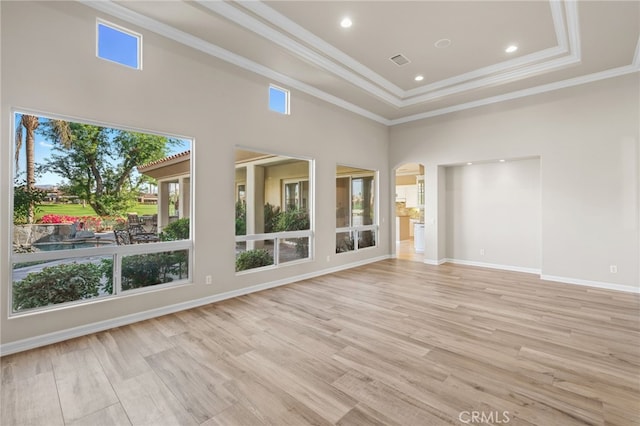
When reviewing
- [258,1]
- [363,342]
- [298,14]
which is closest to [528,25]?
[298,14]

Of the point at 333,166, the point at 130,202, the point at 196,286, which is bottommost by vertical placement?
the point at 196,286

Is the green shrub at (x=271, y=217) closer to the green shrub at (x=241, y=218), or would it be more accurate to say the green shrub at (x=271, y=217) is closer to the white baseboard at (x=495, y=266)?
the green shrub at (x=241, y=218)

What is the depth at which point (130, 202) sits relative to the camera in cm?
357

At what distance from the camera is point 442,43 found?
14.2ft

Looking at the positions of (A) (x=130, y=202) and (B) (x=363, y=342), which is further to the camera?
(A) (x=130, y=202)

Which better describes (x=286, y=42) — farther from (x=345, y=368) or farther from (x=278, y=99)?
(x=345, y=368)

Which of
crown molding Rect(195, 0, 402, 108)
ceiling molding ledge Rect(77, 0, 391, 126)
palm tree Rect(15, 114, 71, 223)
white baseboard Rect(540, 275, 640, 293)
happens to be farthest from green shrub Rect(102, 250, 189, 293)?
white baseboard Rect(540, 275, 640, 293)

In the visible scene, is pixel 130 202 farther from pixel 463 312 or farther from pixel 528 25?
pixel 528 25

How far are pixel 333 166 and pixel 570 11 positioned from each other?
4.16 m

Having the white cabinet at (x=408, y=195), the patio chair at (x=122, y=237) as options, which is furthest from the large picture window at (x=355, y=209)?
the white cabinet at (x=408, y=195)

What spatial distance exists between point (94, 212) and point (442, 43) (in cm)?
528

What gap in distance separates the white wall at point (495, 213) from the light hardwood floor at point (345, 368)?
85.7 inches

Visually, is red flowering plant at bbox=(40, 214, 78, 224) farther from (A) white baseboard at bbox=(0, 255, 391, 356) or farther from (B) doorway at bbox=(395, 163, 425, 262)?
(B) doorway at bbox=(395, 163, 425, 262)

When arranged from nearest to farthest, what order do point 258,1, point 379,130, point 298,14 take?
point 258,1, point 298,14, point 379,130
